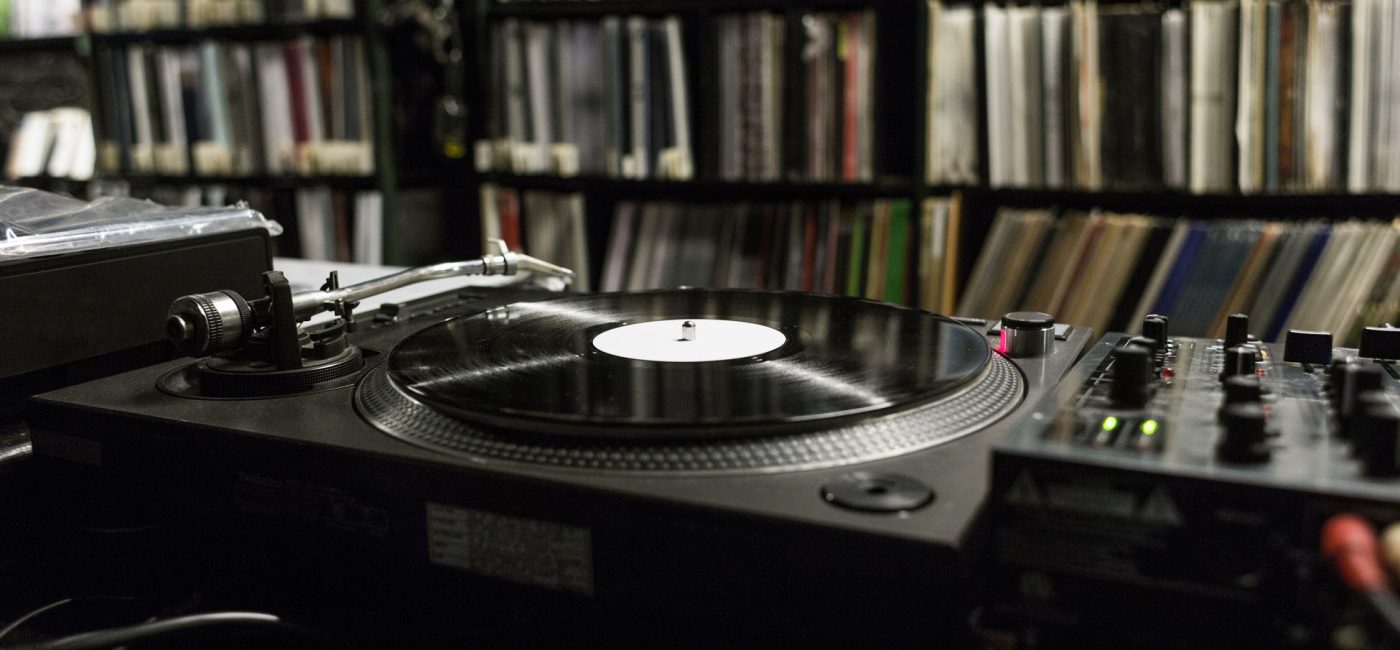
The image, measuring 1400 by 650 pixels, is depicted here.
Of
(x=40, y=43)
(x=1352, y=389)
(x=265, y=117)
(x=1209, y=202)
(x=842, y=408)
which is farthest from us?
(x=40, y=43)

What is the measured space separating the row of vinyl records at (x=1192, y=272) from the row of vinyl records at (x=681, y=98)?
352 millimetres

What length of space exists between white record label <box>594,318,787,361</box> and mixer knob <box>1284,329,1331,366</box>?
406 millimetres

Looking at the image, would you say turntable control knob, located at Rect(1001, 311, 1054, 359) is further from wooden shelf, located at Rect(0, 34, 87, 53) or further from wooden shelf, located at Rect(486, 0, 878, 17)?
wooden shelf, located at Rect(0, 34, 87, 53)

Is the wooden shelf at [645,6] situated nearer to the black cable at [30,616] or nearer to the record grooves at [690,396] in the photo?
the record grooves at [690,396]

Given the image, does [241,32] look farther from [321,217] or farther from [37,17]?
[37,17]

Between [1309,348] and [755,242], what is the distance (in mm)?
1561

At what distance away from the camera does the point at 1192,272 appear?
6.20 feet

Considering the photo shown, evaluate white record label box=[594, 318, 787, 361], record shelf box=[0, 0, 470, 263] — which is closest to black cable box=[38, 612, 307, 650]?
white record label box=[594, 318, 787, 361]

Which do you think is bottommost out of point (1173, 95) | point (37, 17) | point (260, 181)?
point (260, 181)

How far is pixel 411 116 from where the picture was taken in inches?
105

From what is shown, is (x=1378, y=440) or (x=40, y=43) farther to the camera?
(x=40, y=43)

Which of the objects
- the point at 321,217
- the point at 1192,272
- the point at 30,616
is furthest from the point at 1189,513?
the point at 321,217

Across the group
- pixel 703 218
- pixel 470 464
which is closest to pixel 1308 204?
pixel 703 218

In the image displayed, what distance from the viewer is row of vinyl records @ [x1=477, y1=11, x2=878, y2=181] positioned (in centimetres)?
214
